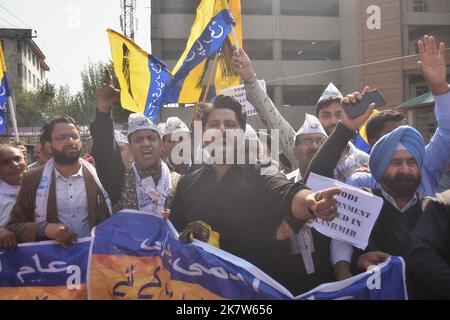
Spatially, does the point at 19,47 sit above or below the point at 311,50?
above

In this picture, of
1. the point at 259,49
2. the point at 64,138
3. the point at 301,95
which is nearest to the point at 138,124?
the point at 64,138

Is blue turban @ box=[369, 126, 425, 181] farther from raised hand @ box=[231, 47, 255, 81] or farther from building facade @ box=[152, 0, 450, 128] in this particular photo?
building facade @ box=[152, 0, 450, 128]

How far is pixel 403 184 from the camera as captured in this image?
2.28 m

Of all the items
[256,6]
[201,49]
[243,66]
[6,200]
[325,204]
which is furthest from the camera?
[256,6]

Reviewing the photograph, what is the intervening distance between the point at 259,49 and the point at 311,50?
3.55m

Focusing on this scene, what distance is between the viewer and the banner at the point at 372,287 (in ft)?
6.79

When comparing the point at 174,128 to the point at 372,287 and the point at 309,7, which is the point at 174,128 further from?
the point at 309,7

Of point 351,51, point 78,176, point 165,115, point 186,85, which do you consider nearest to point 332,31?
point 351,51

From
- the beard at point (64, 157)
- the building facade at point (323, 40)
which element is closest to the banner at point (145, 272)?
the beard at point (64, 157)

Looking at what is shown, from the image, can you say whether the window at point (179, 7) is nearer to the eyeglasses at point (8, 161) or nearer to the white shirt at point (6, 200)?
the eyeglasses at point (8, 161)

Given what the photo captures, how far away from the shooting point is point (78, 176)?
307cm

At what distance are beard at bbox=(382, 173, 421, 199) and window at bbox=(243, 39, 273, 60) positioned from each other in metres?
24.9

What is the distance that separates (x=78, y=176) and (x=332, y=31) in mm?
26346

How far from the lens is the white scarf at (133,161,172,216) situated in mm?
3094
